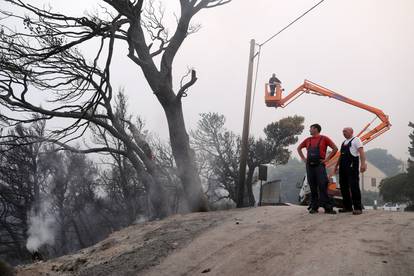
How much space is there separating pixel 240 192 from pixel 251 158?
21187 millimetres

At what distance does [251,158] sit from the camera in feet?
120

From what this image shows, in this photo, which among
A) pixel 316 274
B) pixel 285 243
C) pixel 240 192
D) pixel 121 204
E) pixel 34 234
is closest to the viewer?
pixel 316 274

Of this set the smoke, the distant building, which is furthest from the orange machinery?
the distant building

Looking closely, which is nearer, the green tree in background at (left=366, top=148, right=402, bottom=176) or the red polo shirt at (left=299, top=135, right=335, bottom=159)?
the red polo shirt at (left=299, top=135, right=335, bottom=159)

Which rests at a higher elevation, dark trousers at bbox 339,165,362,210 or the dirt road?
dark trousers at bbox 339,165,362,210

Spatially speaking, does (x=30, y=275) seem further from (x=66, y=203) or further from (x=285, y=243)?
(x=66, y=203)

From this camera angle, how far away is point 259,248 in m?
6.33

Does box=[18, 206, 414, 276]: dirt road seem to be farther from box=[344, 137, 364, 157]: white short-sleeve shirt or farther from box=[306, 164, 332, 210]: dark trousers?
box=[344, 137, 364, 157]: white short-sleeve shirt

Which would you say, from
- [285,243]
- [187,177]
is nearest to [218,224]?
[285,243]

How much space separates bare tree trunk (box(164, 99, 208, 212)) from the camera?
1348 cm

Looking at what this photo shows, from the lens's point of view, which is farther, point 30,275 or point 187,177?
point 187,177

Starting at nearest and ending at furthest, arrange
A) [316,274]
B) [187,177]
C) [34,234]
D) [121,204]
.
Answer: [316,274] < [187,177] < [34,234] < [121,204]

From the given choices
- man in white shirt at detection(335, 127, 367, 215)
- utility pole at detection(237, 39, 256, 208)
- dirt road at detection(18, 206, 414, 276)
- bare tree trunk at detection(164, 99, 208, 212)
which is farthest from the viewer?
utility pole at detection(237, 39, 256, 208)

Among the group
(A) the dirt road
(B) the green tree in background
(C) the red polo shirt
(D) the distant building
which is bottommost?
(A) the dirt road
